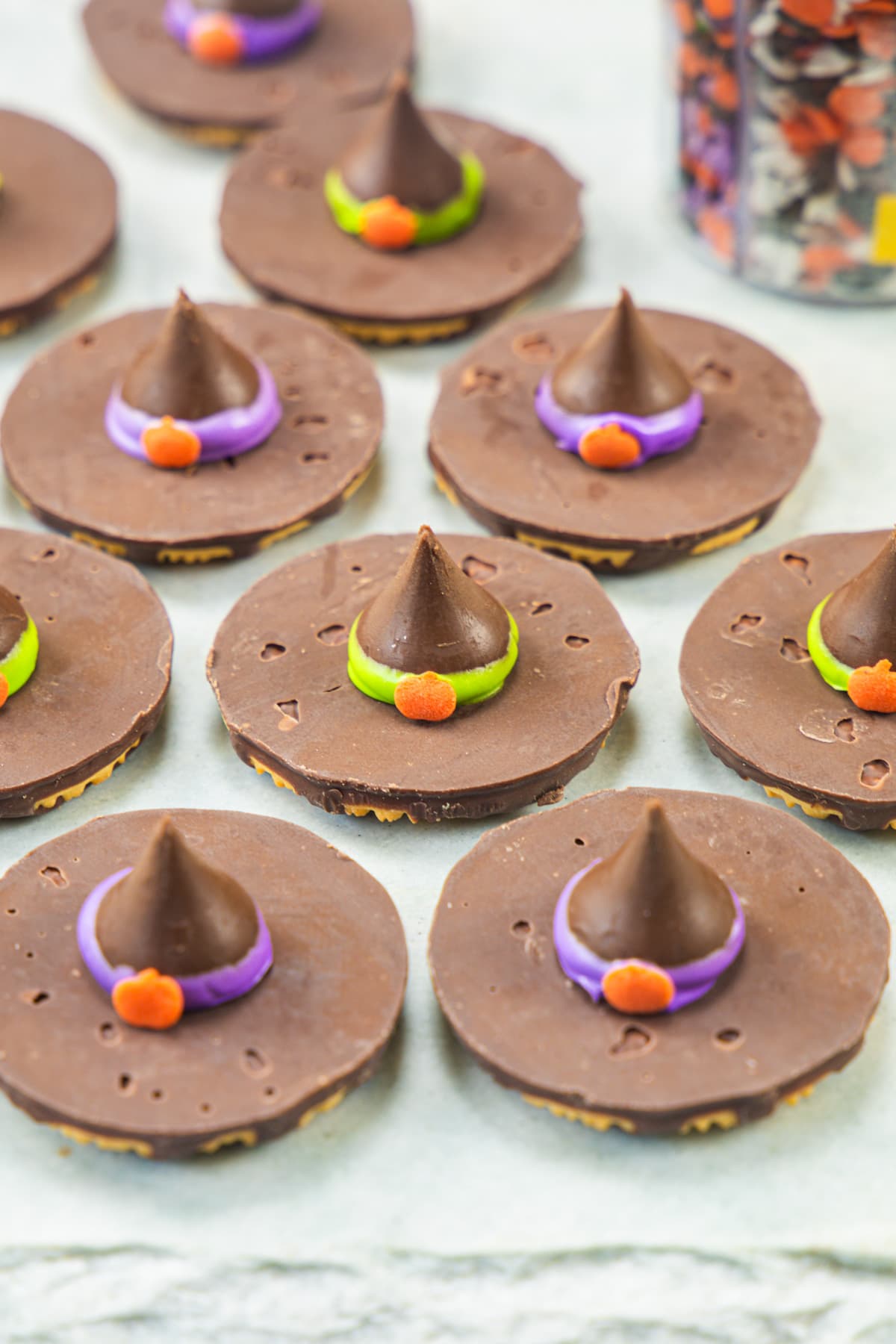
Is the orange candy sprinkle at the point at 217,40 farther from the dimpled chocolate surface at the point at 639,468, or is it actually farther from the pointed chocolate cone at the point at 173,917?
the pointed chocolate cone at the point at 173,917

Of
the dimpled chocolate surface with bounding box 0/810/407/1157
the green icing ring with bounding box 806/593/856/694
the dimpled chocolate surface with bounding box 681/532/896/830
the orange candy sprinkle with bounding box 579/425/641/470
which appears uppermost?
the orange candy sprinkle with bounding box 579/425/641/470

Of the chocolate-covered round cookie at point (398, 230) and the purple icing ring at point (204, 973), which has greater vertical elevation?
the chocolate-covered round cookie at point (398, 230)

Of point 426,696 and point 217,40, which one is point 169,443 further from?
point 217,40

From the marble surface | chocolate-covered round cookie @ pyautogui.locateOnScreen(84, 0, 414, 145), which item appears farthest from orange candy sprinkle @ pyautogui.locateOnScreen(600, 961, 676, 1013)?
chocolate-covered round cookie @ pyautogui.locateOnScreen(84, 0, 414, 145)

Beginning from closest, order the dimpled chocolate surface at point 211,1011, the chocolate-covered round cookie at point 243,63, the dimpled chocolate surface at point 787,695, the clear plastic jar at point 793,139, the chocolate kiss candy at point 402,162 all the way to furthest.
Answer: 1. the dimpled chocolate surface at point 211,1011
2. the dimpled chocolate surface at point 787,695
3. the clear plastic jar at point 793,139
4. the chocolate kiss candy at point 402,162
5. the chocolate-covered round cookie at point 243,63

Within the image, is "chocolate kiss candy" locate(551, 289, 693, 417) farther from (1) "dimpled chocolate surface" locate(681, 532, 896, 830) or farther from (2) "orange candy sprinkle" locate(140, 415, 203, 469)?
Answer: (2) "orange candy sprinkle" locate(140, 415, 203, 469)

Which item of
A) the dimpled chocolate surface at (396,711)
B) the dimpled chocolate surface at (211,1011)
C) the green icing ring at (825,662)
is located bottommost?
the dimpled chocolate surface at (211,1011)

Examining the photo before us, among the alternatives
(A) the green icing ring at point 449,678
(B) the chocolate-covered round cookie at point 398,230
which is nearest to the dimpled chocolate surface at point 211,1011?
(A) the green icing ring at point 449,678
